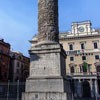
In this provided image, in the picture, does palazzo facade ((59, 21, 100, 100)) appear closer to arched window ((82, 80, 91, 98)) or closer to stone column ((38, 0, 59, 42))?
arched window ((82, 80, 91, 98))

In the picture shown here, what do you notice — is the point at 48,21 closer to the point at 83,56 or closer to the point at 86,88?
the point at 86,88

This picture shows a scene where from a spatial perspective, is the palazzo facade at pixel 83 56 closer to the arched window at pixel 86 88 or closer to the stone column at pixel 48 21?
the arched window at pixel 86 88

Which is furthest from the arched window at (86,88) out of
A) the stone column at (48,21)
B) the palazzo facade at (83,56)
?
the stone column at (48,21)

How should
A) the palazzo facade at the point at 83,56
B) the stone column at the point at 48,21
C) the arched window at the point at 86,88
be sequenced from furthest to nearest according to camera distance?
the arched window at the point at 86,88 < the palazzo facade at the point at 83,56 < the stone column at the point at 48,21

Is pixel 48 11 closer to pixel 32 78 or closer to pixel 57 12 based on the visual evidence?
pixel 57 12

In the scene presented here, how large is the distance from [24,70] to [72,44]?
557 inches

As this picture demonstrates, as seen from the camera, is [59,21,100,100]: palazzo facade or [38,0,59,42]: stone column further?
[59,21,100,100]: palazzo facade

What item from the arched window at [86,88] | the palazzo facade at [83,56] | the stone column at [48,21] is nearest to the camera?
the stone column at [48,21]

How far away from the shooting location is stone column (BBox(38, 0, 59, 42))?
38.5 feet

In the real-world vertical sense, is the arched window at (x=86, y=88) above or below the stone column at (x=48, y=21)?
below

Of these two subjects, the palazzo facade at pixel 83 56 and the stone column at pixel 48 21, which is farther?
the palazzo facade at pixel 83 56

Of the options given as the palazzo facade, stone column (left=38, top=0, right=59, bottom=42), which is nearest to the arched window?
the palazzo facade

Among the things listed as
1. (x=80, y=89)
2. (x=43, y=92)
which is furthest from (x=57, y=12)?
(x=80, y=89)

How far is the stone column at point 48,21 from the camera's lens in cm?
1173
